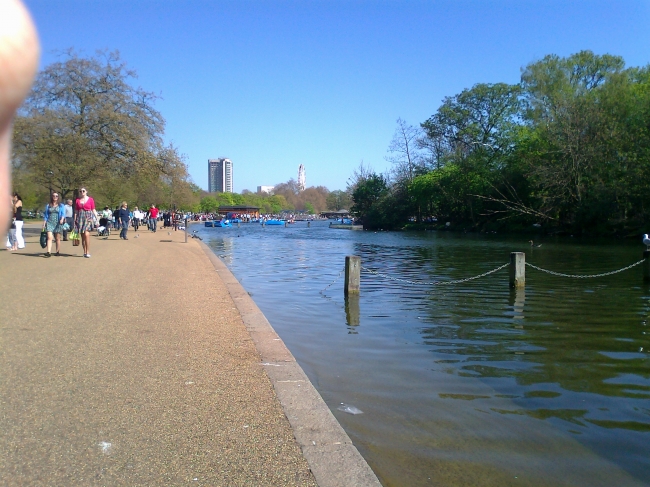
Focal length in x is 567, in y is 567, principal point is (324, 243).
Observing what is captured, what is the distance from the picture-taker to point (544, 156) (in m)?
46.2

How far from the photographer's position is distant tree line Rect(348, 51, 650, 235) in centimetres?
3925

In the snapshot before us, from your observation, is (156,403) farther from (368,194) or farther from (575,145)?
(368,194)

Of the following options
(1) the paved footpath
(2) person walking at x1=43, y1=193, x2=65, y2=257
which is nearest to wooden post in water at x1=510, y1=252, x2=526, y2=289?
(1) the paved footpath

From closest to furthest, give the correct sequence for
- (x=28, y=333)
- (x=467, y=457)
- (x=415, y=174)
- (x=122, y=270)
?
(x=467, y=457), (x=28, y=333), (x=122, y=270), (x=415, y=174)

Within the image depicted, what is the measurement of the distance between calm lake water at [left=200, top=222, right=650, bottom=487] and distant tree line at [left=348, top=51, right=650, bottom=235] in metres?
28.9

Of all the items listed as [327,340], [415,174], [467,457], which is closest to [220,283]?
[327,340]

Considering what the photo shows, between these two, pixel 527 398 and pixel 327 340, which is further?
pixel 327 340

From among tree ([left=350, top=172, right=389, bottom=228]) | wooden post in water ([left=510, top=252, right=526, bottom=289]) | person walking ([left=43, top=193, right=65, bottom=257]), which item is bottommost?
wooden post in water ([left=510, top=252, right=526, bottom=289])

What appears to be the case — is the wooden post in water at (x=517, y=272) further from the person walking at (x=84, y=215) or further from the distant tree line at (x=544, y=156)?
the distant tree line at (x=544, y=156)

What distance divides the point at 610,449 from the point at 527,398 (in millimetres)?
1228

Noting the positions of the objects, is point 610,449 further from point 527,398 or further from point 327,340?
point 327,340

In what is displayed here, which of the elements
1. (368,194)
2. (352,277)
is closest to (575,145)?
(352,277)

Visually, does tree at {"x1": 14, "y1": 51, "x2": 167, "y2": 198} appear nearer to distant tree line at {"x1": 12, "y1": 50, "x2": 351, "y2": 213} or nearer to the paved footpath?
distant tree line at {"x1": 12, "y1": 50, "x2": 351, "y2": 213}

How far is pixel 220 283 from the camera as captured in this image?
1227 centimetres
